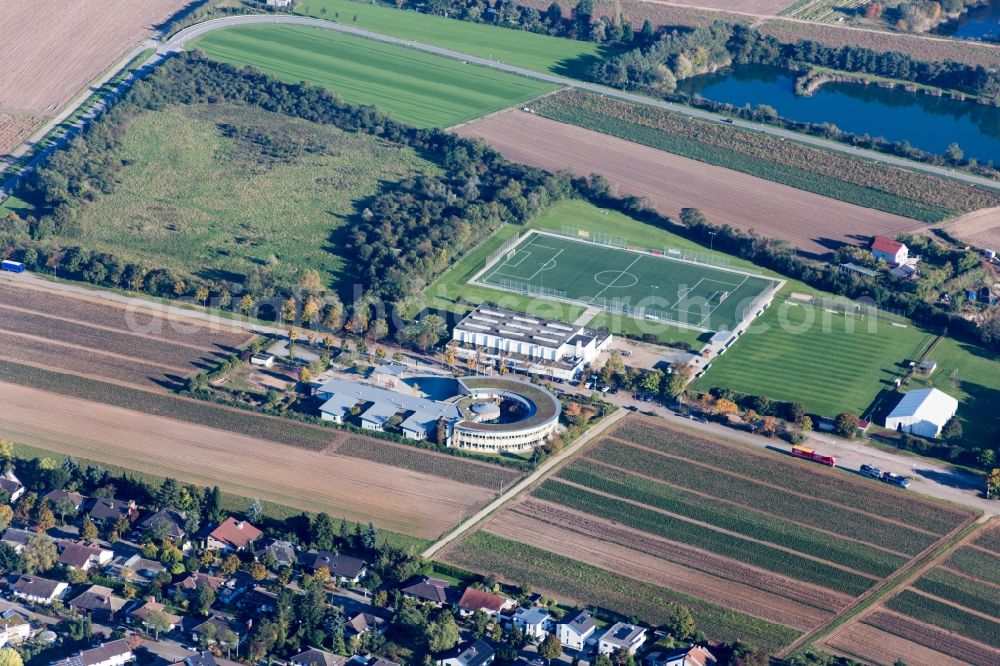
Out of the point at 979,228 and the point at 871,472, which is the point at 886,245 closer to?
the point at 979,228

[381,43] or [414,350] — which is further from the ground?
[381,43]

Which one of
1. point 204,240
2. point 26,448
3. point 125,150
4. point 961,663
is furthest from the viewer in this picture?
point 125,150

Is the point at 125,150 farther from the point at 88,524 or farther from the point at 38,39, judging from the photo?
the point at 88,524

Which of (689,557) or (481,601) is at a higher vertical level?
(689,557)

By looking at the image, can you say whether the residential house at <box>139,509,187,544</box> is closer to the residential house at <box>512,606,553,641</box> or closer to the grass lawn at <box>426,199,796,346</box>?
the residential house at <box>512,606,553,641</box>

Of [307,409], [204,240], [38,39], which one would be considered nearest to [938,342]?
[307,409]

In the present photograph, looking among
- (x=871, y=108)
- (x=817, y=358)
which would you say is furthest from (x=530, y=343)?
(x=871, y=108)

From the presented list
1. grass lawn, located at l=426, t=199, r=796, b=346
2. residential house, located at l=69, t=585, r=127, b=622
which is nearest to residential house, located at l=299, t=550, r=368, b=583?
residential house, located at l=69, t=585, r=127, b=622
